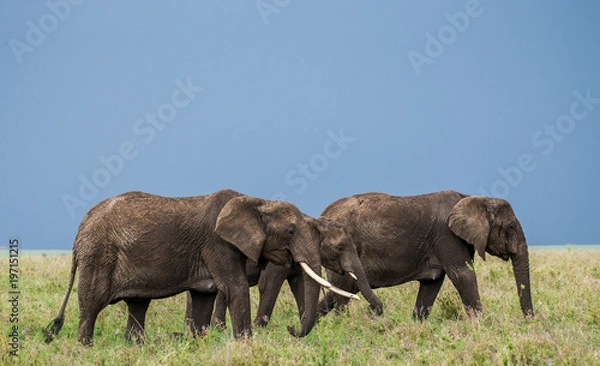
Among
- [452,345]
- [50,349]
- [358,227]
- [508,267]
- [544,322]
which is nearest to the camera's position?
[452,345]

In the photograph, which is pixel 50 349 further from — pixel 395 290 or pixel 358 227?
pixel 395 290

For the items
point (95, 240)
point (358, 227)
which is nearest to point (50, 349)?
point (95, 240)

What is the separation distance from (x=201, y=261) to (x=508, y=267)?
10.2m

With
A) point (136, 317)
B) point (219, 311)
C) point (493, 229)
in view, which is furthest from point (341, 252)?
point (136, 317)

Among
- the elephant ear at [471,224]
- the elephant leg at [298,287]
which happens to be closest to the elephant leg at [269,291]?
the elephant leg at [298,287]

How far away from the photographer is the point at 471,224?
1275 centimetres

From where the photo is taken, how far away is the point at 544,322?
11859mm

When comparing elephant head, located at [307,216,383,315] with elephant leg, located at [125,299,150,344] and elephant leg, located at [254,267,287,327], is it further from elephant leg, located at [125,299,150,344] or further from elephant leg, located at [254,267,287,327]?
elephant leg, located at [125,299,150,344]

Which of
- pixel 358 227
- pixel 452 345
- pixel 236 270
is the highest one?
pixel 358 227

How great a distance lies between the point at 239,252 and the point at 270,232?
53 centimetres

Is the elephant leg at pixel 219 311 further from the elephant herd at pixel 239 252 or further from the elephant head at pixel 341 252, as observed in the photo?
the elephant head at pixel 341 252

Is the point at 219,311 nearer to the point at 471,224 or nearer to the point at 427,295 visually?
the point at 427,295

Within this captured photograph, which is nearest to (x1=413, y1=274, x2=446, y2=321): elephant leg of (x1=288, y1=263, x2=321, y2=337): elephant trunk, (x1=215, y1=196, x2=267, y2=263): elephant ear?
(x1=288, y1=263, x2=321, y2=337): elephant trunk

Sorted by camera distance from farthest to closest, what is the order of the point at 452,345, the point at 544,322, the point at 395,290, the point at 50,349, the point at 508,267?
the point at 508,267, the point at 395,290, the point at 544,322, the point at 50,349, the point at 452,345
